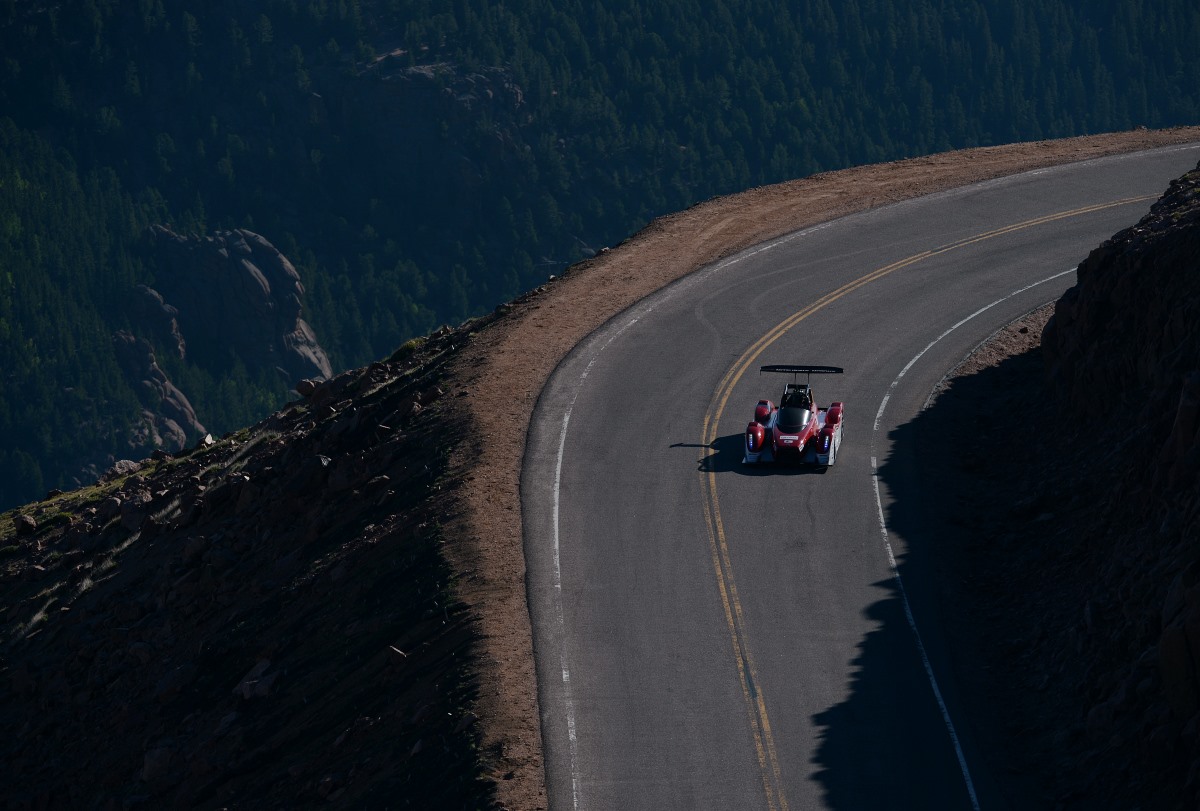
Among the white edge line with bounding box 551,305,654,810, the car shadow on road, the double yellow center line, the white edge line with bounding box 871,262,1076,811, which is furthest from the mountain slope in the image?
the white edge line with bounding box 871,262,1076,811

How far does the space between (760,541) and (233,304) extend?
522 ft

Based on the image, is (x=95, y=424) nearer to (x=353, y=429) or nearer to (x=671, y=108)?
(x=671, y=108)

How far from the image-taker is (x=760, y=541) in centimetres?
3262

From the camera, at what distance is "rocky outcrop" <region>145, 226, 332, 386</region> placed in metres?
181

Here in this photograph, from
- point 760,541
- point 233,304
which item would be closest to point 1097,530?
point 760,541

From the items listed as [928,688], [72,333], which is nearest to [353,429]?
[928,688]

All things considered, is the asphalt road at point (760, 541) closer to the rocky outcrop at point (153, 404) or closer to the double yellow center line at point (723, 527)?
the double yellow center line at point (723, 527)

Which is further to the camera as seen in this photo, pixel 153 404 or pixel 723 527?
pixel 153 404

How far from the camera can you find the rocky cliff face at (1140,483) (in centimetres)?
2325

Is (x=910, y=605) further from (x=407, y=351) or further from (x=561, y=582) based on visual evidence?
(x=407, y=351)

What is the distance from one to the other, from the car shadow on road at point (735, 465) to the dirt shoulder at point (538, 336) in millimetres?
4470

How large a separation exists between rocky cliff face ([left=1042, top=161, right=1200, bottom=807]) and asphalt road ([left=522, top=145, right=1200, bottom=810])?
245cm

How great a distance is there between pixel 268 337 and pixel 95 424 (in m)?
23.4

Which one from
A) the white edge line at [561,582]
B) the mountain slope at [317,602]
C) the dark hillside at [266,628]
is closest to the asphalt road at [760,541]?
the white edge line at [561,582]
